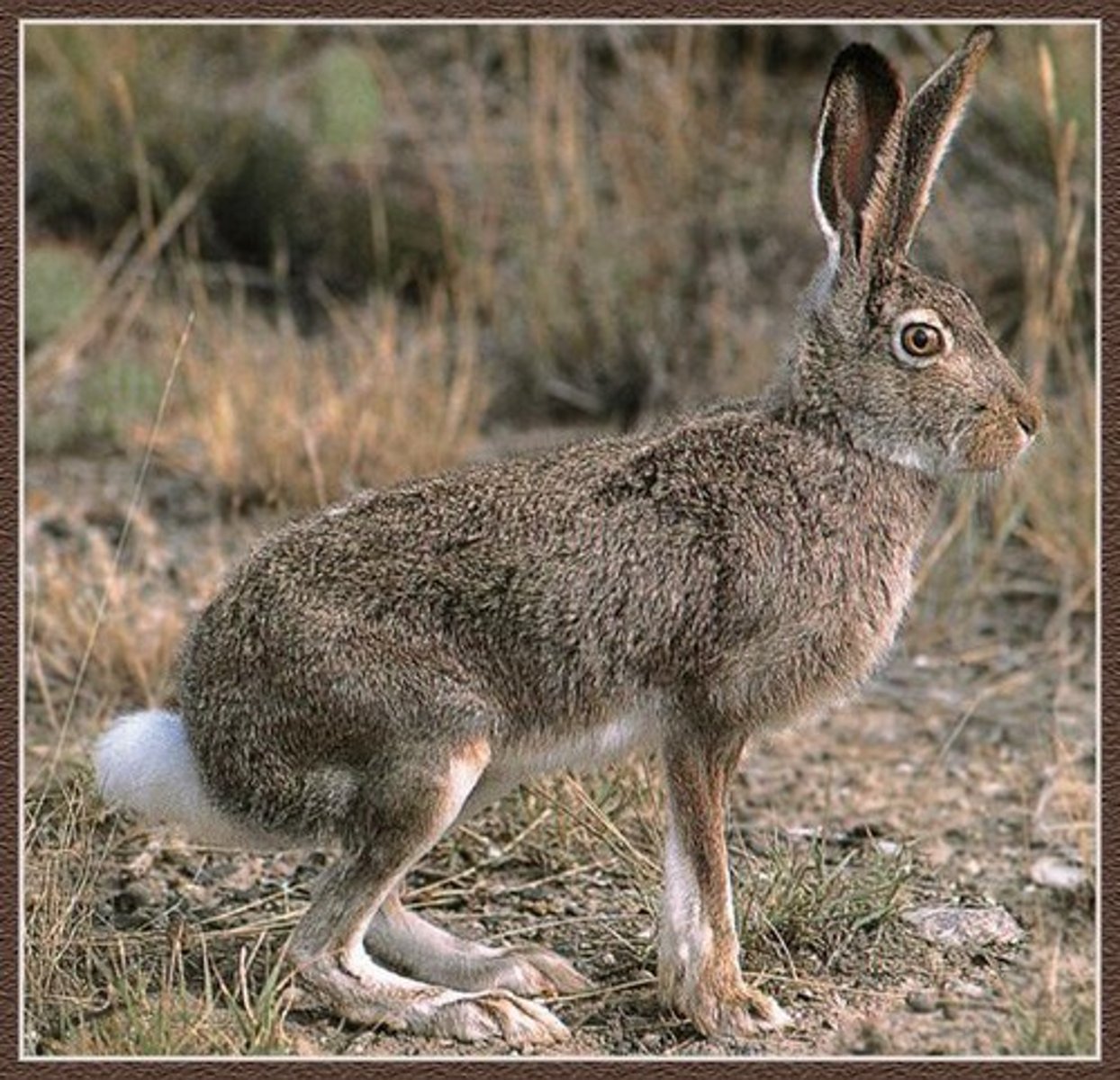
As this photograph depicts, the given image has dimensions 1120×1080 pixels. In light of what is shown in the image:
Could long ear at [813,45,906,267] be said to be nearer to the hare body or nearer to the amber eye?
the amber eye

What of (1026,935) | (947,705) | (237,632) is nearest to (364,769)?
(237,632)

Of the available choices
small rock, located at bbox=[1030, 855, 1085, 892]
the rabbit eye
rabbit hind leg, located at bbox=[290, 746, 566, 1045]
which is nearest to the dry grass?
small rock, located at bbox=[1030, 855, 1085, 892]

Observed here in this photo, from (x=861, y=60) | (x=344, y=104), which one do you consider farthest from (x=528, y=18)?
(x=344, y=104)

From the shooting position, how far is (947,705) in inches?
300

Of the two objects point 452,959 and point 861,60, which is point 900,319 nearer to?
point 861,60

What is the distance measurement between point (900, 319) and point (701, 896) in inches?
51.6

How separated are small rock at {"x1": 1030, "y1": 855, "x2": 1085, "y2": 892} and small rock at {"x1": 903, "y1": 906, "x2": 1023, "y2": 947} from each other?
19.7 inches

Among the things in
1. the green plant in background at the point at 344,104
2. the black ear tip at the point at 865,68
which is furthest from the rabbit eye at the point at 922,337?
the green plant in background at the point at 344,104

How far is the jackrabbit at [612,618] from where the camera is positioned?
515 cm

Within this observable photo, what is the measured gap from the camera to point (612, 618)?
5270 millimetres

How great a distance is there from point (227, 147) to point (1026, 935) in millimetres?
5464

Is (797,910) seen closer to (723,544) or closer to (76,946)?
(723,544)

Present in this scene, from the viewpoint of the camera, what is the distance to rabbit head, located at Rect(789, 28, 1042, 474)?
5.36m

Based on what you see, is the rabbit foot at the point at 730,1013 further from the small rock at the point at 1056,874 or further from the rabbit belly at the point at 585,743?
the small rock at the point at 1056,874
